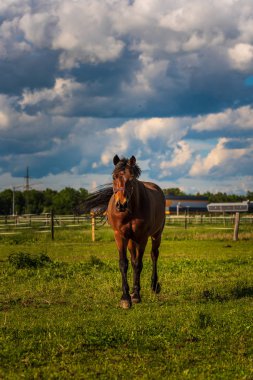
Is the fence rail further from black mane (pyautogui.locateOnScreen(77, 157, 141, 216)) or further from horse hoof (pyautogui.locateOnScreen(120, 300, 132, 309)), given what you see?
horse hoof (pyautogui.locateOnScreen(120, 300, 132, 309))

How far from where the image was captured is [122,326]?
7547 mm

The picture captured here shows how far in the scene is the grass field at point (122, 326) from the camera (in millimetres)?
5554

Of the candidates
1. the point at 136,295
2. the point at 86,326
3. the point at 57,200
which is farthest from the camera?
the point at 57,200

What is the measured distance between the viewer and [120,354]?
239 inches

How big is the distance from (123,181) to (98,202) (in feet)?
12.3

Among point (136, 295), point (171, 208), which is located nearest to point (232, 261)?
point (136, 295)

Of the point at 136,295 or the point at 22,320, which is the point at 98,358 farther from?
the point at 136,295

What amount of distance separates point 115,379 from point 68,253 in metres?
18.9

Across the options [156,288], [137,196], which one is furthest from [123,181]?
[156,288]

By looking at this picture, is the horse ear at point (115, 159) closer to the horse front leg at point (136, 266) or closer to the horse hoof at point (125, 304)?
the horse front leg at point (136, 266)

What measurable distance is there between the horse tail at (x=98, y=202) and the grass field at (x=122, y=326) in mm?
1824

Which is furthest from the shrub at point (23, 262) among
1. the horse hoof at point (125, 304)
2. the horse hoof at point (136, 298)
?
the horse hoof at point (125, 304)

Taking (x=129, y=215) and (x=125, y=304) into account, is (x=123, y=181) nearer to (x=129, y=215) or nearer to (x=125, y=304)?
(x=129, y=215)

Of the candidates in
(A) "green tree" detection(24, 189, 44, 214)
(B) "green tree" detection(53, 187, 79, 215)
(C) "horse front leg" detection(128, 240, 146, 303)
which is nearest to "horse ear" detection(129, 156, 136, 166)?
(C) "horse front leg" detection(128, 240, 146, 303)
